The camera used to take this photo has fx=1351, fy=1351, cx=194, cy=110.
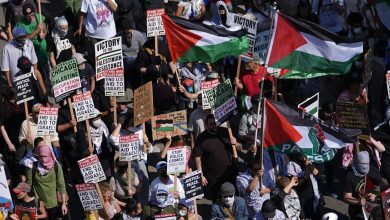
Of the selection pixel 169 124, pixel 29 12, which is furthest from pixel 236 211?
pixel 29 12

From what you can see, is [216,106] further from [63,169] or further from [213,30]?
[63,169]

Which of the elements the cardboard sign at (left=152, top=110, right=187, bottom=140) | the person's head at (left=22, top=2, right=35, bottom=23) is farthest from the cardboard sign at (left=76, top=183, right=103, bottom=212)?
the person's head at (left=22, top=2, right=35, bottom=23)

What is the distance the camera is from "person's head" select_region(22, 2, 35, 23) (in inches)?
875

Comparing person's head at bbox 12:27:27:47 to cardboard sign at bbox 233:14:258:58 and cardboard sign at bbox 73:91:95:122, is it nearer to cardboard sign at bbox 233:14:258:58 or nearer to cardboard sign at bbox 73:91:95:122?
cardboard sign at bbox 73:91:95:122

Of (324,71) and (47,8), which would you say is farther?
(47,8)

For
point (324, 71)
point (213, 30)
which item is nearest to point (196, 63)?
point (213, 30)

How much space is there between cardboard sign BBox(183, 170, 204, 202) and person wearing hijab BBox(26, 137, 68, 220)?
1825 mm

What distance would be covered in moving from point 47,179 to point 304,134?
3.65 meters

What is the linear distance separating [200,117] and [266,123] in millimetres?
1821

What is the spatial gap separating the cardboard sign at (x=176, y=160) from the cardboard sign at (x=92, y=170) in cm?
93

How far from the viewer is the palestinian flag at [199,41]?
20125mm

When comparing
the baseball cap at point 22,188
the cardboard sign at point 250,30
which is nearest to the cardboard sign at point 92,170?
the baseball cap at point 22,188

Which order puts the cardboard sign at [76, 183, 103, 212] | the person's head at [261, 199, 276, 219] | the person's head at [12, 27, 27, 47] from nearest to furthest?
1. the person's head at [261, 199, 276, 219]
2. the cardboard sign at [76, 183, 103, 212]
3. the person's head at [12, 27, 27, 47]

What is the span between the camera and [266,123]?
18.7 meters
